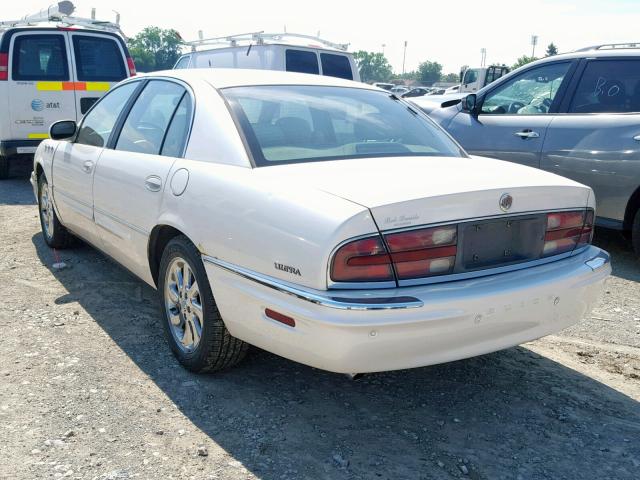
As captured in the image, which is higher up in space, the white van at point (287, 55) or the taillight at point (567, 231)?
the white van at point (287, 55)

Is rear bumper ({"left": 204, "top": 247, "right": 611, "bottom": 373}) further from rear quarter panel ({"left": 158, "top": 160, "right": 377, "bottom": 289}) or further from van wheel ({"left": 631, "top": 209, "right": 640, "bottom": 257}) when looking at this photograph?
van wheel ({"left": 631, "top": 209, "right": 640, "bottom": 257})

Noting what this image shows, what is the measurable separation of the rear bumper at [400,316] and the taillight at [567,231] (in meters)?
0.10

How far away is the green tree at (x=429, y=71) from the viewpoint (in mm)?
124562

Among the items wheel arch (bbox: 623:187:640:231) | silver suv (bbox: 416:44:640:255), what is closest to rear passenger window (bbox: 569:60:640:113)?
silver suv (bbox: 416:44:640:255)

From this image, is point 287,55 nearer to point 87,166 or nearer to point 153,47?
point 87,166

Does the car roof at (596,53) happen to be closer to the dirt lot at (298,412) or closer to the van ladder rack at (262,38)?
the dirt lot at (298,412)

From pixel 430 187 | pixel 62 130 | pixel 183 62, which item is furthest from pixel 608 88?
pixel 183 62

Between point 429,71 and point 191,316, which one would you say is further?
point 429,71

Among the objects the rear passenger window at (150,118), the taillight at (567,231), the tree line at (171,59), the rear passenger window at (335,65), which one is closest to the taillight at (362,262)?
the taillight at (567,231)

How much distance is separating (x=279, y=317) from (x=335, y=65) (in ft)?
33.0

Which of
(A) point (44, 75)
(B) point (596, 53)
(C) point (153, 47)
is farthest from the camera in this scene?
(C) point (153, 47)

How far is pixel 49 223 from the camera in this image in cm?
576

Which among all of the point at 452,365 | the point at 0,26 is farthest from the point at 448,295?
the point at 0,26

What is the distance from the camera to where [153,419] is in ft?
10.0
